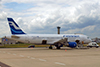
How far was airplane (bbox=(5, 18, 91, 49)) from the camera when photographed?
31.7 metres

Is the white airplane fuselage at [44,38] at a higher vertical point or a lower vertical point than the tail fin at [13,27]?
lower

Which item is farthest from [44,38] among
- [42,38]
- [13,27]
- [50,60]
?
[50,60]

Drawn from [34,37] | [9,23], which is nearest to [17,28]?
[9,23]

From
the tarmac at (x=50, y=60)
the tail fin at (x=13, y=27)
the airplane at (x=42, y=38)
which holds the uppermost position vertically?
the tail fin at (x=13, y=27)

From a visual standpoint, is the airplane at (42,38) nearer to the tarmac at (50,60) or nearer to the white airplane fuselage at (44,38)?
the white airplane fuselage at (44,38)

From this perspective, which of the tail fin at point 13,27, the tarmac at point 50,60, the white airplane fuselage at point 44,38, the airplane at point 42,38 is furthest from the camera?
the white airplane fuselage at point 44,38

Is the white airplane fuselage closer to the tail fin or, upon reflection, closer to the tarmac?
the tail fin

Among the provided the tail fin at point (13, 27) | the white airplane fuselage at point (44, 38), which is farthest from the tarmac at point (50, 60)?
the white airplane fuselage at point (44, 38)

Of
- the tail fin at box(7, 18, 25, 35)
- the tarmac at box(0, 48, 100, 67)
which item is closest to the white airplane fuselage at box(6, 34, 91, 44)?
the tail fin at box(7, 18, 25, 35)

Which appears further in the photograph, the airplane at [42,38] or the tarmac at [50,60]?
the airplane at [42,38]

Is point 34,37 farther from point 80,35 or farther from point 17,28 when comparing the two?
point 80,35

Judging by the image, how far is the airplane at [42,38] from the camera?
3166 cm

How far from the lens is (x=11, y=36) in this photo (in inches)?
1226

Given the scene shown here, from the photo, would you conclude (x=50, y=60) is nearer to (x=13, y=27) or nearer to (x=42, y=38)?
(x=13, y=27)
